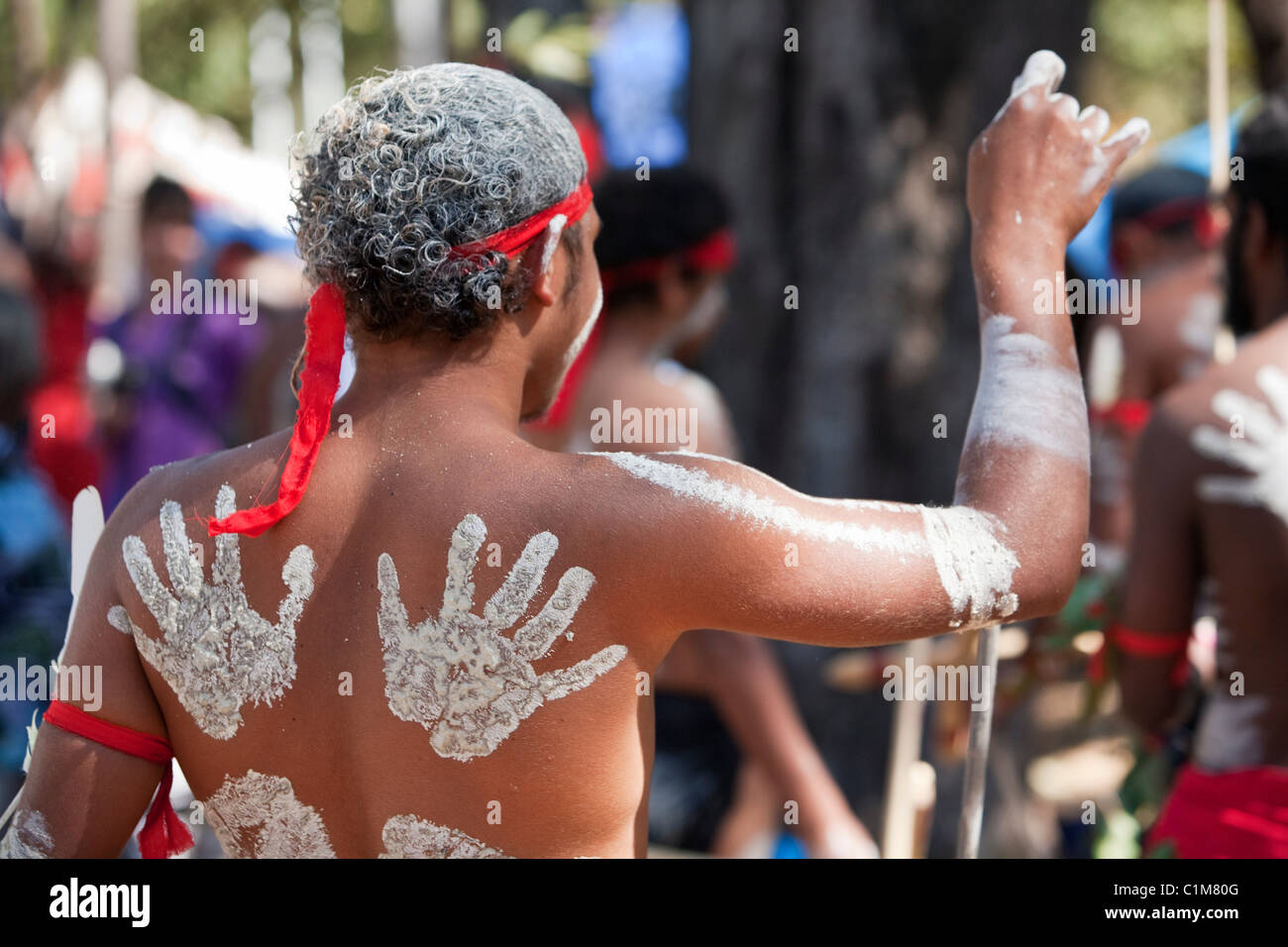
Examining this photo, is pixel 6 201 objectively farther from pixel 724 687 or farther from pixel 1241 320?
pixel 1241 320

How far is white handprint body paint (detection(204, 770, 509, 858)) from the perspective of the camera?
65.8 inches

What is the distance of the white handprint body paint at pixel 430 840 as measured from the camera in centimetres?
167

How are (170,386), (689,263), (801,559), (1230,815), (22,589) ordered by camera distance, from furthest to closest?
(170,386) → (689,263) → (22,589) → (1230,815) → (801,559)

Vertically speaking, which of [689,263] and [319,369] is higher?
[689,263]

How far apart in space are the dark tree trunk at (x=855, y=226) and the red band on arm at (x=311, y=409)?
3759 millimetres

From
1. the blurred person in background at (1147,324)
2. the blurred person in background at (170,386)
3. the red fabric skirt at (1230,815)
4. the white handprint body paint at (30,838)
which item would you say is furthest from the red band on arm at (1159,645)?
the blurred person in background at (170,386)

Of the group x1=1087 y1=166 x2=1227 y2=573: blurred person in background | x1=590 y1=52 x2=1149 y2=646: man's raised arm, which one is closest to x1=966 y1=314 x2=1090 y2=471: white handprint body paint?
x1=590 y1=52 x2=1149 y2=646: man's raised arm

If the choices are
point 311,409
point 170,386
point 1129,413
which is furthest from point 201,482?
point 170,386

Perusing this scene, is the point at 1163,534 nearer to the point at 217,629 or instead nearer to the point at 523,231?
the point at 523,231

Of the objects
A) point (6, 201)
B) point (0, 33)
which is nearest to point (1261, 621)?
point (6, 201)

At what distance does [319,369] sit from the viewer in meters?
1.71

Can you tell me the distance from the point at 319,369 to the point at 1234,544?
1823 mm

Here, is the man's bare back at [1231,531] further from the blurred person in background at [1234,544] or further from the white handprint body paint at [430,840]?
the white handprint body paint at [430,840]

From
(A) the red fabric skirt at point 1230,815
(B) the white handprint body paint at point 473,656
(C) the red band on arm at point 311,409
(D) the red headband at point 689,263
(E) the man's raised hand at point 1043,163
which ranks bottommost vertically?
(A) the red fabric skirt at point 1230,815
